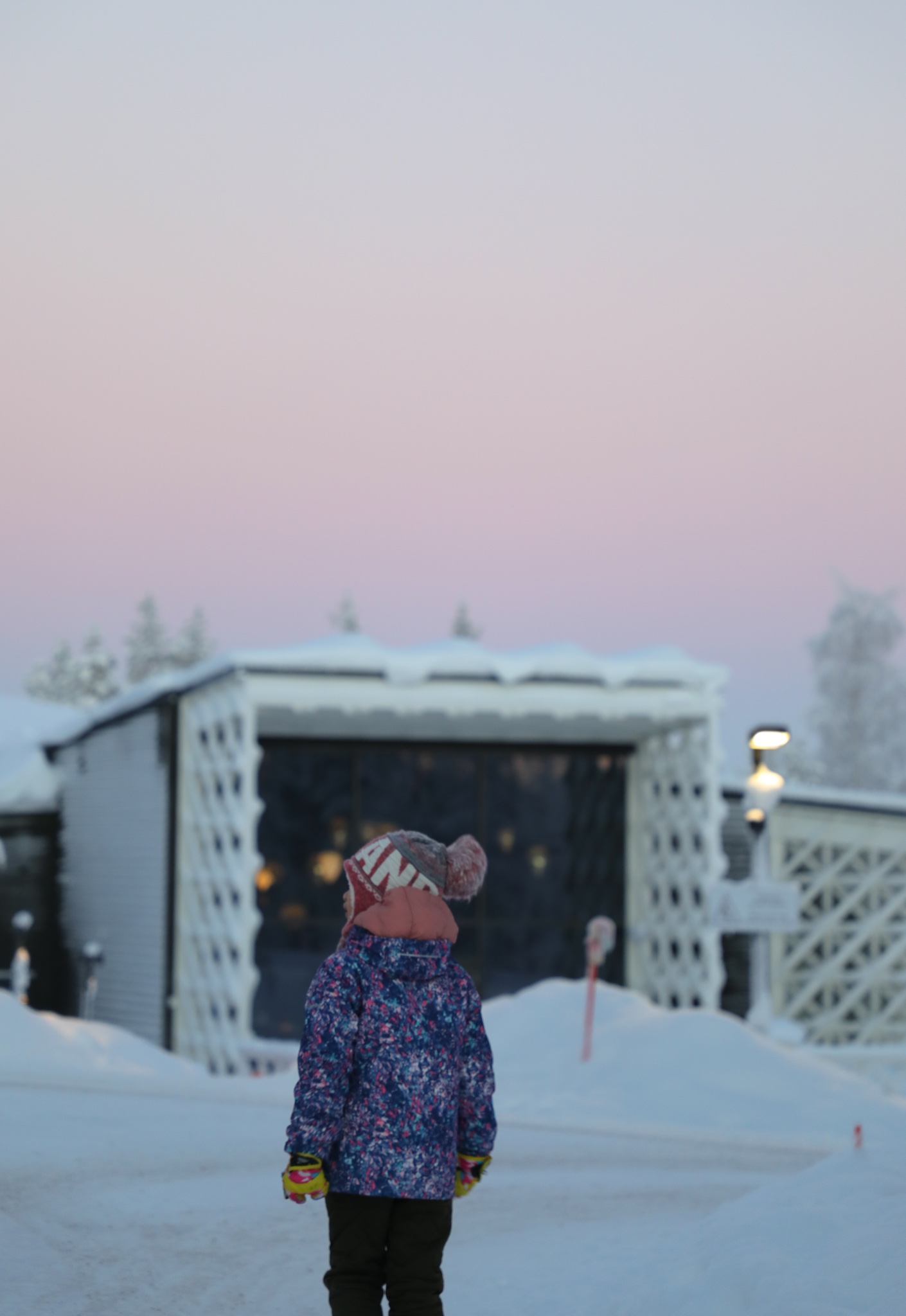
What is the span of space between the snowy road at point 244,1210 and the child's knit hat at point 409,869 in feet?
6.40

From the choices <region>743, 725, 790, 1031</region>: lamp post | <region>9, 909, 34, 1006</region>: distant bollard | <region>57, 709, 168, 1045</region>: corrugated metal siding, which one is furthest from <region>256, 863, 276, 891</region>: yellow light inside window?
<region>743, 725, 790, 1031</region>: lamp post

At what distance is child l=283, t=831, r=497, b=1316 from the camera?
159 inches

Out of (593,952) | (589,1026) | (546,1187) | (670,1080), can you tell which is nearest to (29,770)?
(589,1026)

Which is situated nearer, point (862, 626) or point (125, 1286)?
point (125, 1286)

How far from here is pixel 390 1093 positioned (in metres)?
4.12

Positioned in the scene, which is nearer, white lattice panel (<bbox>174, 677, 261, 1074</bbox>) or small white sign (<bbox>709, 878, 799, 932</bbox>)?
small white sign (<bbox>709, 878, 799, 932</bbox>)

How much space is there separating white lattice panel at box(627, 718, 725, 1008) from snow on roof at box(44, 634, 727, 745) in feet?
3.07

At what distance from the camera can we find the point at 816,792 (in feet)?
66.2

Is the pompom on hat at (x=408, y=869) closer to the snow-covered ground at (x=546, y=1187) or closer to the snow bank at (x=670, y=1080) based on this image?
the snow-covered ground at (x=546, y=1187)

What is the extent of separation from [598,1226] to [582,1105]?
5.03m

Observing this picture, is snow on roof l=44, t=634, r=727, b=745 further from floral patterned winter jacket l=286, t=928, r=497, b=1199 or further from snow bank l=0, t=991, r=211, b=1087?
floral patterned winter jacket l=286, t=928, r=497, b=1199

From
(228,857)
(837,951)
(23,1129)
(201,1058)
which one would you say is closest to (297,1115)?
(23,1129)

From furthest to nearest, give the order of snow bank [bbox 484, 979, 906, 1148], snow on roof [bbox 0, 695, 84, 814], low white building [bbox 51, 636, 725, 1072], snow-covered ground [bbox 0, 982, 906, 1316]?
snow on roof [bbox 0, 695, 84, 814]
low white building [bbox 51, 636, 725, 1072]
snow bank [bbox 484, 979, 906, 1148]
snow-covered ground [bbox 0, 982, 906, 1316]

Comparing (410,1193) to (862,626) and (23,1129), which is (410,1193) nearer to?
(23,1129)
